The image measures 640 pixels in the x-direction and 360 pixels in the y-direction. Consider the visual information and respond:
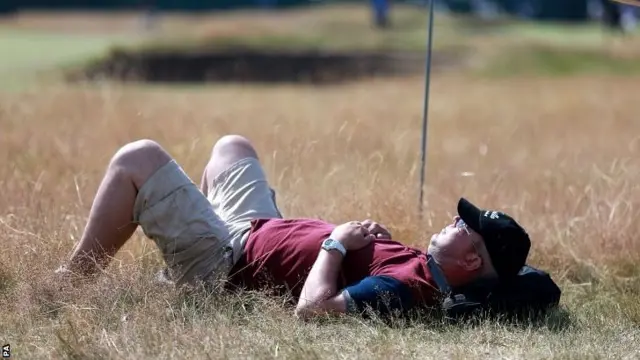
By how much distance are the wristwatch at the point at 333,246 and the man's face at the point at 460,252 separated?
37cm

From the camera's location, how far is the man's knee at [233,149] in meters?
5.34

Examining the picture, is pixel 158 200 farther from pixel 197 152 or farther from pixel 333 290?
pixel 197 152

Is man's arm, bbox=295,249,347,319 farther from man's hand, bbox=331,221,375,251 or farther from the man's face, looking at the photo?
the man's face

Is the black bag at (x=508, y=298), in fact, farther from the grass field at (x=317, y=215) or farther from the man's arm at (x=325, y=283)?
the man's arm at (x=325, y=283)

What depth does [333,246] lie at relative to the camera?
445 cm

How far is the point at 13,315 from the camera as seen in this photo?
4316 mm

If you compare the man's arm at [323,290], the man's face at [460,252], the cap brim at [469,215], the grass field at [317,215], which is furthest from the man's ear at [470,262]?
the man's arm at [323,290]

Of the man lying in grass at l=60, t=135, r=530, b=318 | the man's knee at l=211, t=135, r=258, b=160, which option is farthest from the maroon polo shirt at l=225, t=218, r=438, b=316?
the man's knee at l=211, t=135, r=258, b=160

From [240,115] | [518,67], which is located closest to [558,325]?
[240,115]

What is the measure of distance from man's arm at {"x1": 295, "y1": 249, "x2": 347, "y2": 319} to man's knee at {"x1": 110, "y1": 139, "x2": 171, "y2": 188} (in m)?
0.78

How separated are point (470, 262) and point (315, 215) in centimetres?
159

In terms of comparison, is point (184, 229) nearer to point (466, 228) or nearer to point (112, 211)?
point (112, 211)

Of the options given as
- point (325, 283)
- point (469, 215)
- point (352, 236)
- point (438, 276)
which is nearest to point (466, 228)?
point (469, 215)

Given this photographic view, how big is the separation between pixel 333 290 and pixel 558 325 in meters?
0.91
